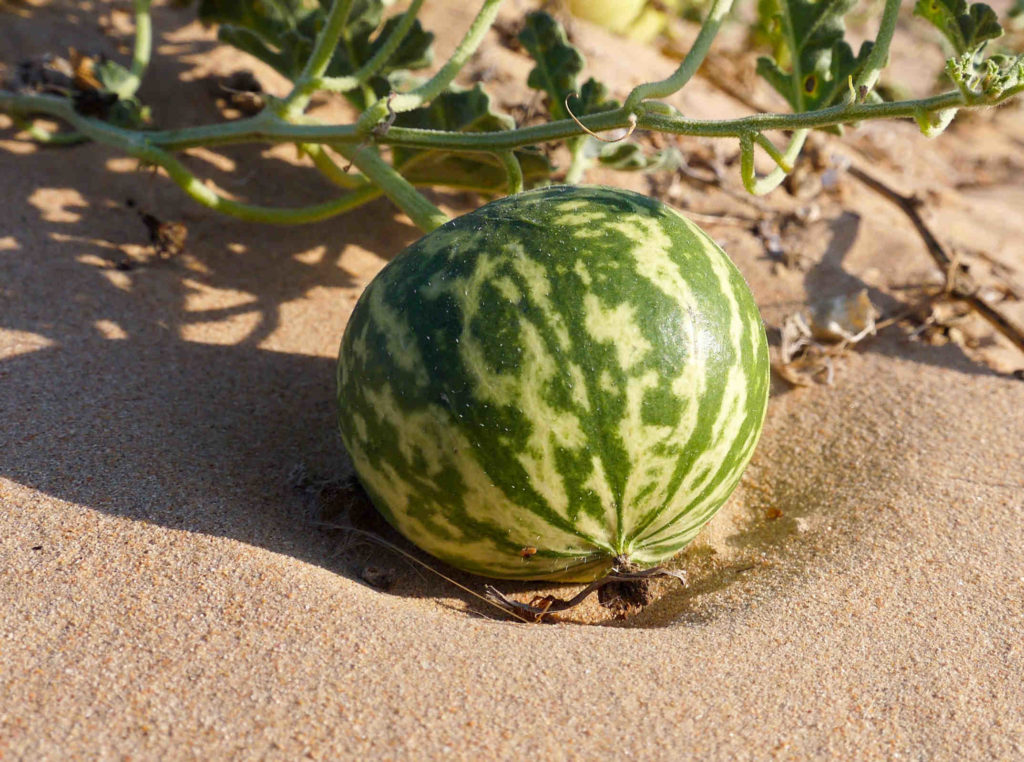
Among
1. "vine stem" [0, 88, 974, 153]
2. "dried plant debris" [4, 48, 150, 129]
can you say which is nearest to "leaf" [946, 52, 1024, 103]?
"vine stem" [0, 88, 974, 153]

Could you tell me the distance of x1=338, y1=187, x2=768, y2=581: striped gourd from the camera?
5.61 feet

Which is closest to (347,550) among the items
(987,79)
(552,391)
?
(552,391)

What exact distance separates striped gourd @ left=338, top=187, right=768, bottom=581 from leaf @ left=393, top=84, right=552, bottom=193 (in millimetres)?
766

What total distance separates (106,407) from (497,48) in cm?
248

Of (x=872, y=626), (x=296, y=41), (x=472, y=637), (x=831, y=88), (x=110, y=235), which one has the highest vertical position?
(x=831, y=88)

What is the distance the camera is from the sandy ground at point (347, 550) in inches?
59.5

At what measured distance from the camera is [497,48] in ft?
13.2

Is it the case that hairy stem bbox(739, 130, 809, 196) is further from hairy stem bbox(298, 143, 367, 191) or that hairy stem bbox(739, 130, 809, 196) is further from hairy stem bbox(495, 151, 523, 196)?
hairy stem bbox(298, 143, 367, 191)

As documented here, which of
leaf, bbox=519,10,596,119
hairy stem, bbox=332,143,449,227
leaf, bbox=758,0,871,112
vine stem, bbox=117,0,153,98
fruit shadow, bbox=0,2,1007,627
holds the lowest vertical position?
fruit shadow, bbox=0,2,1007,627

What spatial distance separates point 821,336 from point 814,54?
889mm

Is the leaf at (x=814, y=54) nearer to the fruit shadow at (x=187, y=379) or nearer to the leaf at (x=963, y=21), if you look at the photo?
the leaf at (x=963, y=21)

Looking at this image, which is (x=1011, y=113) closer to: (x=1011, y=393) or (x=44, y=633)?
(x=1011, y=393)

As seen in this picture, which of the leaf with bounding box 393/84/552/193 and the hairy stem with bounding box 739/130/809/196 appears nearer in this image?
the hairy stem with bounding box 739/130/809/196

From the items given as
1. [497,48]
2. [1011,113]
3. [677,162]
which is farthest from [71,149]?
[1011,113]
